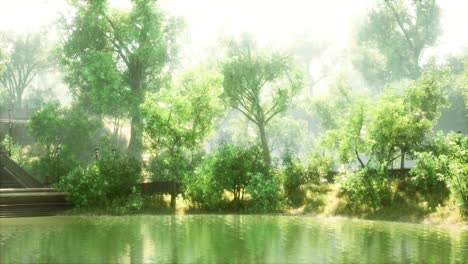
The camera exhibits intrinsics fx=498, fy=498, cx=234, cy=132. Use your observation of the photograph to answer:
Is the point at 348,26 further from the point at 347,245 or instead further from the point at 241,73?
the point at 347,245

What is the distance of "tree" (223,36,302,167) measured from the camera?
140 ft

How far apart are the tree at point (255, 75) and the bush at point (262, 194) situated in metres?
12.0

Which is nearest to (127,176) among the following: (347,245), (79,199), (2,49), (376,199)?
(79,199)

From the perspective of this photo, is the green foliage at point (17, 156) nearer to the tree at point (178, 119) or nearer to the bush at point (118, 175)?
the bush at point (118, 175)

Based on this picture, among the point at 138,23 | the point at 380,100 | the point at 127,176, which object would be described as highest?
the point at 138,23

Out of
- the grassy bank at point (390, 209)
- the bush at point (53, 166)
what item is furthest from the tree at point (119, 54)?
the grassy bank at point (390, 209)

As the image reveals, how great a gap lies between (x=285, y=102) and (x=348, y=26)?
2805 centimetres

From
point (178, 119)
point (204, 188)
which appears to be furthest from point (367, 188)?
point (178, 119)

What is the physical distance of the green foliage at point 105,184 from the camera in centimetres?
2992

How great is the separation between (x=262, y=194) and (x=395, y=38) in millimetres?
39074

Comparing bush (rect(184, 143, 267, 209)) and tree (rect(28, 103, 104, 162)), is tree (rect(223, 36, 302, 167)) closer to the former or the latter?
bush (rect(184, 143, 267, 209))

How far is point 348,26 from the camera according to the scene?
224 feet

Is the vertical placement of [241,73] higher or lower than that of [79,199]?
higher

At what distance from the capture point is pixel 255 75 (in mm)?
43125
